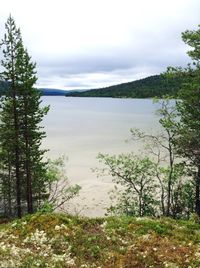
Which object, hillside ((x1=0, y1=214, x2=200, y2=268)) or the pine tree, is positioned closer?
hillside ((x1=0, y1=214, x2=200, y2=268))

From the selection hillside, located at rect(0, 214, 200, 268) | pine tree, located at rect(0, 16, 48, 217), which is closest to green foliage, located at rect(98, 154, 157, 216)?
pine tree, located at rect(0, 16, 48, 217)

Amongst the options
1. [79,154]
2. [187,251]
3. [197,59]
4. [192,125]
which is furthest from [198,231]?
[79,154]

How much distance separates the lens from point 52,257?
12.7 m

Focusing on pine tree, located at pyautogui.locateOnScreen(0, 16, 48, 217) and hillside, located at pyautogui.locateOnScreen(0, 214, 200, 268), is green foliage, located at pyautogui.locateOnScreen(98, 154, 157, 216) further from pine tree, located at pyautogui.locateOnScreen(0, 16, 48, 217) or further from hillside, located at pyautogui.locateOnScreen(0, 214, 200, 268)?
hillside, located at pyautogui.locateOnScreen(0, 214, 200, 268)

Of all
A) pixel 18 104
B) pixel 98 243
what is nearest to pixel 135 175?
pixel 18 104

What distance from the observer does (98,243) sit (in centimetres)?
1380

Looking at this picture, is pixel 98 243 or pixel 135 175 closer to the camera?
pixel 98 243

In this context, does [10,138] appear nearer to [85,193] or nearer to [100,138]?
[85,193]

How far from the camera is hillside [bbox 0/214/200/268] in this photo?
484 inches

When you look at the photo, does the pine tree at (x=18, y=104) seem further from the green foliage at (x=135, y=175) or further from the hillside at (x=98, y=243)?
the hillside at (x=98, y=243)

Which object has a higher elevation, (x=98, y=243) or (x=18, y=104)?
(x=18, y=104)

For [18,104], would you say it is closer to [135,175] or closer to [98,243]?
[135,175]

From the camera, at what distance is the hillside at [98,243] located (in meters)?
12.3

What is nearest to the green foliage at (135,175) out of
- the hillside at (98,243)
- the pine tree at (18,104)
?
the pine tree at (18,104)
